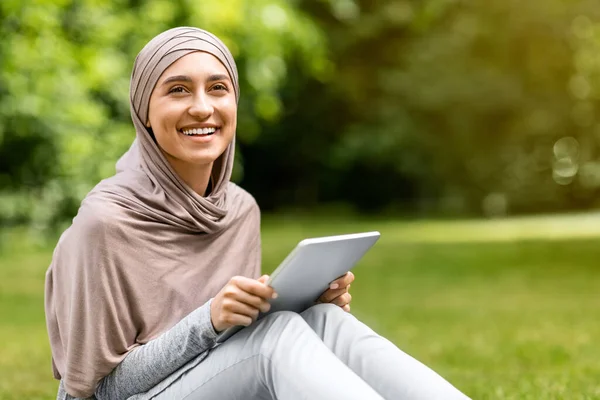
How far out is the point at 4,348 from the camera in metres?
7.12

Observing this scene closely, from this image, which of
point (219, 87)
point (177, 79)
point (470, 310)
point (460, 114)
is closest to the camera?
point (177, 79)

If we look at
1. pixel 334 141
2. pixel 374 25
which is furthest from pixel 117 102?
pixel 334 141

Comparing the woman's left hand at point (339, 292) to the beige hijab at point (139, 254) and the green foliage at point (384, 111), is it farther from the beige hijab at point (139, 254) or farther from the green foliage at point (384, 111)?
the green foliage at point (384, 111)

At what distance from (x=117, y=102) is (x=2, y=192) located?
9.23 ft

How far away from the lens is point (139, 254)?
264cm

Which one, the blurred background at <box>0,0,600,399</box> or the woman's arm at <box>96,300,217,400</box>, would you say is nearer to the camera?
the woman's arm at <box>96,300,217,400</box>

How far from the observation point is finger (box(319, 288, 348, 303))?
2.75 m

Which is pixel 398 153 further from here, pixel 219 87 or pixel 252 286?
pixel 252 286

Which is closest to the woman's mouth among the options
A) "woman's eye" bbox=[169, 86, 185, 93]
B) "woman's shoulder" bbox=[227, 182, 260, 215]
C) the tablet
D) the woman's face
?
the woman's face

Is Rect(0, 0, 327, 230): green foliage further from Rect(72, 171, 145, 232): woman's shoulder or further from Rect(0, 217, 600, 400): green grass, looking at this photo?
Rect(72, 171, 145, 232): woman's shoulder

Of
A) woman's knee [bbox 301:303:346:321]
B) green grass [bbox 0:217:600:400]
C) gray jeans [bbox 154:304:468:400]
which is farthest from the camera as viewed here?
green grass [bbox 0:217:600:400]

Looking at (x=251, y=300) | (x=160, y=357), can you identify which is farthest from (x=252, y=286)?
(x=160, y=357)

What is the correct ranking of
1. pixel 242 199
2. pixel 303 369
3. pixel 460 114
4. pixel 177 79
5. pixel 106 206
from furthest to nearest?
1. pixel 460 114
2. pixel 242 199
3. pixel 177 79
4. pixel 106 206
5. pixel 303 369

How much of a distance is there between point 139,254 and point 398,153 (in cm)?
2517
